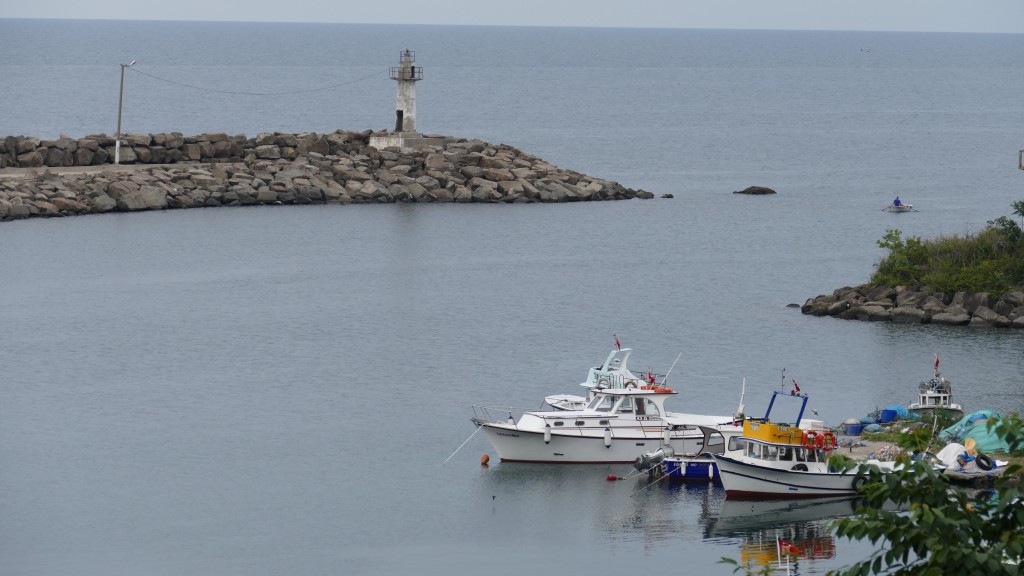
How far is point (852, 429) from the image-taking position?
37812 mm

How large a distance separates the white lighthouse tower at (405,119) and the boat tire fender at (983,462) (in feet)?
193

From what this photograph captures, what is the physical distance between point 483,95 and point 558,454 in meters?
159

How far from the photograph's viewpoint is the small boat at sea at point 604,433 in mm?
36656

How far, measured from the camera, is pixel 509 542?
105 feet

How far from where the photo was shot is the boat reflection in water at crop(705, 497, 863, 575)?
101ft

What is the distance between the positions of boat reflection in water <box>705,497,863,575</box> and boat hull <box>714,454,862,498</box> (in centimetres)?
17

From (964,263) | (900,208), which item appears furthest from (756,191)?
(964,263)

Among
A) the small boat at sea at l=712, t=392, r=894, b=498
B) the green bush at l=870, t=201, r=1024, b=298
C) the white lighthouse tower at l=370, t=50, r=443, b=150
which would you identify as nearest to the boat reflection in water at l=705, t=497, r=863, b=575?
the small boat at sea at l=712, t=392, r=894, b=498

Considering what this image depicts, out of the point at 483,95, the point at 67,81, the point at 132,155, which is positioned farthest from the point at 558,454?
the point at 67,81

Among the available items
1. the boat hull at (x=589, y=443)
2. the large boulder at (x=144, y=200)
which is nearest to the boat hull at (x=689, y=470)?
the boat hull at (x=589, y=443)

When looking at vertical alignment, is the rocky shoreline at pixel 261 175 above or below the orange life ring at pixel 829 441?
above

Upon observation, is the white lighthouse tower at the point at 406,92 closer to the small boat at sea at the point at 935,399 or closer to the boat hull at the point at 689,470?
the small boat at sea at the point at 935,399

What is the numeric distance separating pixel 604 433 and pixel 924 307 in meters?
19.5

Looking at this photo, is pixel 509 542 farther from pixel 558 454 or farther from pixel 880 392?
pixel 880 392
